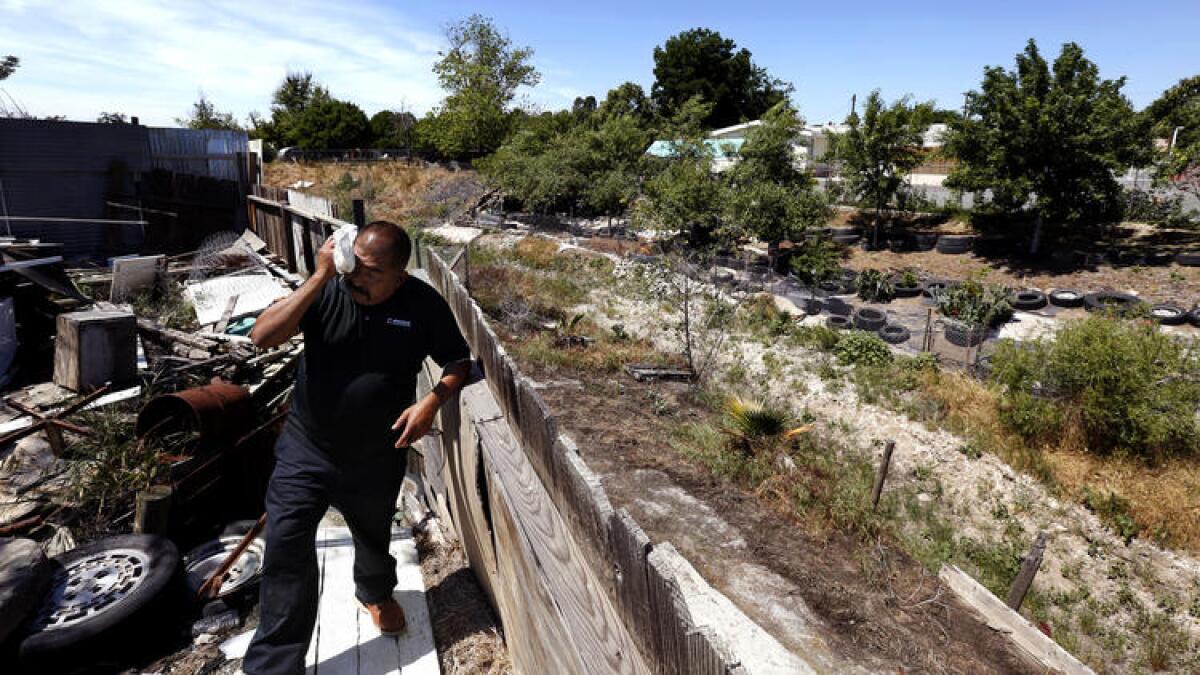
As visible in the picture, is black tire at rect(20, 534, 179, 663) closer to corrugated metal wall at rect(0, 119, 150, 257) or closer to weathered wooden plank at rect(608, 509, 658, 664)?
weathered wooden plank at rect(608, 509, 658, 664)

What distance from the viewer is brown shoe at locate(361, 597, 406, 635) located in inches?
104

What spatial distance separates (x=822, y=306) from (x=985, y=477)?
809 centimetres

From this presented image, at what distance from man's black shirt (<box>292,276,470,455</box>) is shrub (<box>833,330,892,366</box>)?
10.6 meters

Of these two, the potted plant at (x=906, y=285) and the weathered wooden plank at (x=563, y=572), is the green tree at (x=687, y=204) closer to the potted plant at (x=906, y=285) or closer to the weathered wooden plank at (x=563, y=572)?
the potted plant at (x=906, y=285)

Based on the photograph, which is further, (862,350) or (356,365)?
(862,350)

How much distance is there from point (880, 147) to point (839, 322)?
37.4ft

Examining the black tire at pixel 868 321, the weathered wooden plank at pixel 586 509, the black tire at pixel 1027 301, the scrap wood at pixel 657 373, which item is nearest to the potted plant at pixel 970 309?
the black tire at pixel 1027 301

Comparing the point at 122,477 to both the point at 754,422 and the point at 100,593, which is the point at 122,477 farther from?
the point at 754,422

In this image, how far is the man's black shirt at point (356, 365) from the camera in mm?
2422

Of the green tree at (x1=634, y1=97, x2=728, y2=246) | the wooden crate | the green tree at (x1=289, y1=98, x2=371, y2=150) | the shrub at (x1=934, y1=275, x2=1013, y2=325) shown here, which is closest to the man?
the wooden crate

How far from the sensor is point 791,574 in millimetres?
6277

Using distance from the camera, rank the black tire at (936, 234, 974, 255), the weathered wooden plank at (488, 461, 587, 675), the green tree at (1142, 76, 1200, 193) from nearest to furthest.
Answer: the weathered wooden plank at (488, 461, 587, 675)
the green tree at (1142, 76, 1200, 193)
the black tire at (936, 234, 974, 255)

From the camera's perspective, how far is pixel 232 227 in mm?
15195

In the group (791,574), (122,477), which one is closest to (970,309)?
(791,574)
